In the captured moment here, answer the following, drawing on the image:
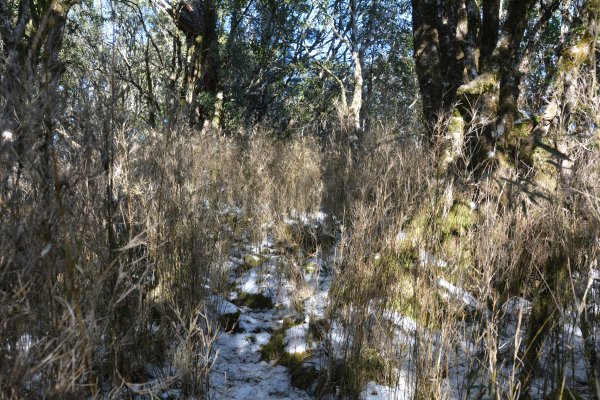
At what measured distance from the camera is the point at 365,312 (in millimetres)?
2176

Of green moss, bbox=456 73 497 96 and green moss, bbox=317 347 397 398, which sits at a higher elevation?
green moss, bbox=456 73 497 96

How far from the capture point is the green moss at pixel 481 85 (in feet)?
11.1

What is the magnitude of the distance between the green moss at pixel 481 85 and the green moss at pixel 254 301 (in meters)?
2.12

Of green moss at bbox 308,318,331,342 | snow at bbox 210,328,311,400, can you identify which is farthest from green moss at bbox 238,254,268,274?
green moss at bbox 308,318,331,342

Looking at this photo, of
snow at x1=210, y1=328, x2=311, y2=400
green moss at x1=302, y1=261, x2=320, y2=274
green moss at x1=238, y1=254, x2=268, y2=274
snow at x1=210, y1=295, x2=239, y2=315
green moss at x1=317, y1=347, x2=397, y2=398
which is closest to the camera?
green moss at x1=317, y1=347, x2=397, y2=398

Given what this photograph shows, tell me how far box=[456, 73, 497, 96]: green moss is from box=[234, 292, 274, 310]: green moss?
2117mm

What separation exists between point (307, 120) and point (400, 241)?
907 cm

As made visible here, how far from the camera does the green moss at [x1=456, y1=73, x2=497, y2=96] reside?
3381mm

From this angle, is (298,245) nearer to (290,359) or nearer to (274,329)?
(274,329)

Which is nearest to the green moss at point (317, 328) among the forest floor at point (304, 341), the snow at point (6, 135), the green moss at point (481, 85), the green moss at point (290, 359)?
the forest floor at point (304, 341)

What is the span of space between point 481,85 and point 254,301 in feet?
7.48

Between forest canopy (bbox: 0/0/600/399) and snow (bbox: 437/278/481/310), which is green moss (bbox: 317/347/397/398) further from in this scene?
snow (bbox: 437/278/481/310)

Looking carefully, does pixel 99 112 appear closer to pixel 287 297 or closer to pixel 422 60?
pixel 287 297

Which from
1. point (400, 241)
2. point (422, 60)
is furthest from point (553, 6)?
point (400, 241)
